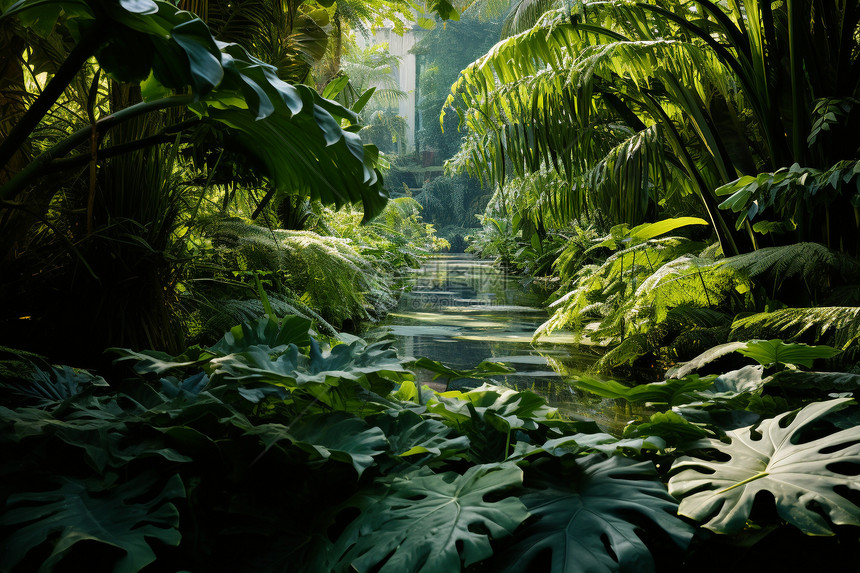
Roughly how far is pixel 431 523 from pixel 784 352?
0.78 m

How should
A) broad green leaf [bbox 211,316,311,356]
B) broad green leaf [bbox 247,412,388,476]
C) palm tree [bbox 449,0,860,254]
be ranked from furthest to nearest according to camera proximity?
palm tree [bbox 449,0,860,254] → broad green leaf [bbox 211,316,311,356] → broad green leaf [bbox 247,412,388,476]

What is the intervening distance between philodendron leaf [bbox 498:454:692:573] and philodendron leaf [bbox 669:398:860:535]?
1.3 inches

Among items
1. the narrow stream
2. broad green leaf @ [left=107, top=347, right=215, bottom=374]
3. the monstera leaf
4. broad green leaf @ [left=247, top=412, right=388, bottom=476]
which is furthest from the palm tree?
broad green leaf @ [left=107, top=347, right=215, bottom=374]

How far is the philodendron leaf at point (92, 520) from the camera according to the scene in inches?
25.6

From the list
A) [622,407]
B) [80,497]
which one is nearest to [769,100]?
[622,407]

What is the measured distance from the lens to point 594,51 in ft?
10.3

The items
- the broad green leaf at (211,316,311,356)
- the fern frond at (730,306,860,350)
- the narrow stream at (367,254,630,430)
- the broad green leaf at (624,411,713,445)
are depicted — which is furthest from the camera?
the narrow stream at (367,254,630,430)

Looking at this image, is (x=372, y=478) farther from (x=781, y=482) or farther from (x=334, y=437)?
(x=781, y=482)

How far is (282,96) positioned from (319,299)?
2.33 meters

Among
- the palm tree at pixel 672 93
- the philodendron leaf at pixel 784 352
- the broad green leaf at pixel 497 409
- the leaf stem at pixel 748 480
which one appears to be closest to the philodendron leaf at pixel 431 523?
the broad green leaf at pixel 497 409

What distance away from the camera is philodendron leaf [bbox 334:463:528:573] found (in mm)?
648

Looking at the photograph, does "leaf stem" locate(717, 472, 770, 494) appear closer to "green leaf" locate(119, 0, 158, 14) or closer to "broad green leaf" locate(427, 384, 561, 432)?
"broad green leaf" locate(427, 384, 561, 432)

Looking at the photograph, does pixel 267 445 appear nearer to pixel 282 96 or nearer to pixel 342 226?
pixel 282 96

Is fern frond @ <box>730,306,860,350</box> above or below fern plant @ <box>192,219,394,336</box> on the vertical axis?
below
